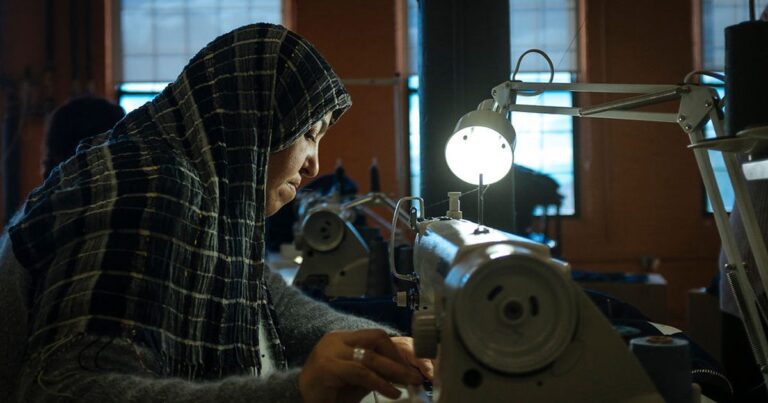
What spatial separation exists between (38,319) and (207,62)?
1.67 feet

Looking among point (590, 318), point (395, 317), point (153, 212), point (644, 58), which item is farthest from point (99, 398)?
point (644, 58)

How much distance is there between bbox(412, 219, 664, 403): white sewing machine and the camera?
77 centimetres

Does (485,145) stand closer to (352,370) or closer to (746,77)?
(746,77)

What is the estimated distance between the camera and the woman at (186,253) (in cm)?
93

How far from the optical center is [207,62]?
1305 millimetres

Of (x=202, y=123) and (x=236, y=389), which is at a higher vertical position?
(x=202, y=123)

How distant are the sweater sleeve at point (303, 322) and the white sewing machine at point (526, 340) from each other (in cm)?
83

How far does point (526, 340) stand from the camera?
2.51 ft

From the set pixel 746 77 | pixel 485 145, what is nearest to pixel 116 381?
pixel 485 145

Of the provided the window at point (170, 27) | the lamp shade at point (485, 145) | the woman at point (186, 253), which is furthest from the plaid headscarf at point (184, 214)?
the window at point (170, 27)

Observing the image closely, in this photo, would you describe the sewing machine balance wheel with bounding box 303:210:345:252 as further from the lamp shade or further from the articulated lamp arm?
the articulated lamp arm

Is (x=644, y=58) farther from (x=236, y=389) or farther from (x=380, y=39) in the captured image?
(x=380, y=39)

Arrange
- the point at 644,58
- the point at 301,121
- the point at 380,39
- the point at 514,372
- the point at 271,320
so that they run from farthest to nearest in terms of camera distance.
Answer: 1. the point at 380,39
2. the point at 644,58
3. the point at 271,320
4. the point at 301,121
5. the point at 514,372

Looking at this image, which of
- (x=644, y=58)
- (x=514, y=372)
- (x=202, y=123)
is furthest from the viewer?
(x=644, y=58)
